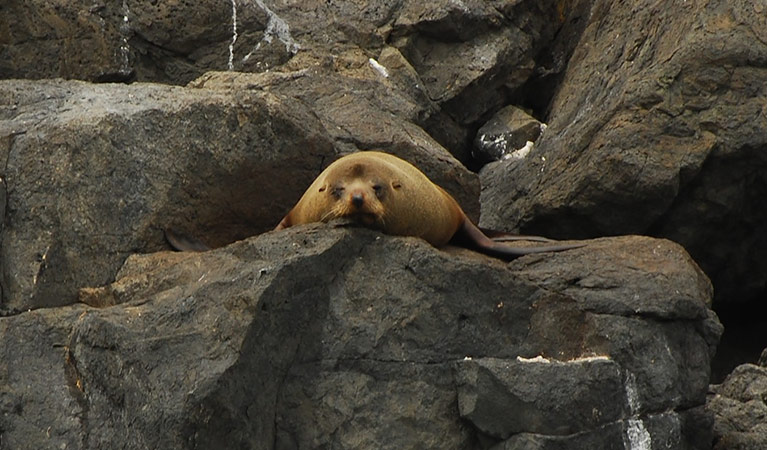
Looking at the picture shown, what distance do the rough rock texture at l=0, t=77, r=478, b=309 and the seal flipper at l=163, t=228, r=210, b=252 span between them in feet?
0.18

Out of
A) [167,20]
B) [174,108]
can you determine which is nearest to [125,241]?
[174,108]

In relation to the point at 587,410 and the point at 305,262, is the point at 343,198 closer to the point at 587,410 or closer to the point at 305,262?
the point at 305,262

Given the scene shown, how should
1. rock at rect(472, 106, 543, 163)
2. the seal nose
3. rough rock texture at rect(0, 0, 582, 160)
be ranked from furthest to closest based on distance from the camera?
rock at rect(472, 106, 543, 163) → rough rock texture at rect(0, 0, 582, 160) → the seal nose

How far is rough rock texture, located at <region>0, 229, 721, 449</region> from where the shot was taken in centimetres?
748

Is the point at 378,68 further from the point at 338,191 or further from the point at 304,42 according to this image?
the point at 338,191

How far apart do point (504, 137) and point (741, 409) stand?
4.77m

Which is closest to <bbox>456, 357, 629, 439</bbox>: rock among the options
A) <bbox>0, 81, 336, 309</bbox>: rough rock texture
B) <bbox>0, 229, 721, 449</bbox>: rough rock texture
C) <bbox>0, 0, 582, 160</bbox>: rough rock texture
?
<bbox>0, 229, 721, 449</bbox>: rough rock texture

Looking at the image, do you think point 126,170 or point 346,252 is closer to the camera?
point 346,252

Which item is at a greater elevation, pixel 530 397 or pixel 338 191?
pixel 338 191

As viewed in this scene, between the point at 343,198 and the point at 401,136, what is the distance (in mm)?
2205

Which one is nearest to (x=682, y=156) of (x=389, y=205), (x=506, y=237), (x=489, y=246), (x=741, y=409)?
(x=506, y=237)

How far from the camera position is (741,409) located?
8.94m

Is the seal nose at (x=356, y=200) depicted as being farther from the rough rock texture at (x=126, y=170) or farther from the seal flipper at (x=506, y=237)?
the seal flipper at (x=506, y=237)

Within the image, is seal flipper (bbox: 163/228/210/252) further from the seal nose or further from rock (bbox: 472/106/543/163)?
rock (bbox: 472/106/543/163)
